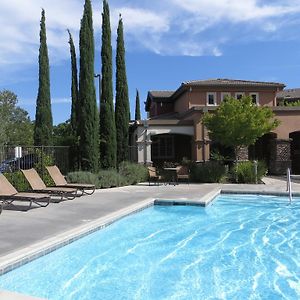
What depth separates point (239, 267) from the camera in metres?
7.77

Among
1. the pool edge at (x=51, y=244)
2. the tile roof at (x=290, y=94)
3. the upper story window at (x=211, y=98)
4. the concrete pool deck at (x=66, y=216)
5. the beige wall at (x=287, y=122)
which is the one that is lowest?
the pool edge at (x=51, y=244)

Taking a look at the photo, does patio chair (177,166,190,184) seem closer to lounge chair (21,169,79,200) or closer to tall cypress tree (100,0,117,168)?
tall cypress tree (100,0,117,168)

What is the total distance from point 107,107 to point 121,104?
9.87 ft

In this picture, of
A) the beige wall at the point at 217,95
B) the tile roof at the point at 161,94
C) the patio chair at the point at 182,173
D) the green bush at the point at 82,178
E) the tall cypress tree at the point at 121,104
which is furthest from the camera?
the tile roof at the point at 161,94

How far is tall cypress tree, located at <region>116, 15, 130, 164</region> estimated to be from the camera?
24.8 meters

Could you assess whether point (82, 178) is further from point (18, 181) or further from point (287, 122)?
point (287, 122)

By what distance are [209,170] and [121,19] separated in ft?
34.6

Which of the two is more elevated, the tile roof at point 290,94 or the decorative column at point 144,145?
the tile roof at point 290,94

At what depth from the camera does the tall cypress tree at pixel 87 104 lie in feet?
66.8

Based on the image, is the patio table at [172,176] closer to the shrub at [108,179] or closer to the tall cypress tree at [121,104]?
the shrub at [108,179]

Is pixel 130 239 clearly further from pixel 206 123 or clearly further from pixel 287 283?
pixel 206 123

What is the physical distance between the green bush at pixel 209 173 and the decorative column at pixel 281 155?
5666 mm

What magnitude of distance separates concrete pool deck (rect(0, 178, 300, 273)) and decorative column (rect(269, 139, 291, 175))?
31.6 feet

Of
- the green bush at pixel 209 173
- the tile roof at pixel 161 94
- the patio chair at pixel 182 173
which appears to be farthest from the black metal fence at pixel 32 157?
the tile roof at pixel 161 94
